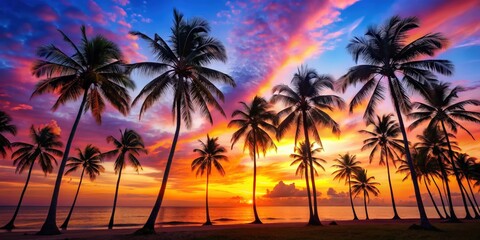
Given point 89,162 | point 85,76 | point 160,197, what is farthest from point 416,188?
point 89,162

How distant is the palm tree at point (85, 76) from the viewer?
→ 59.3 ft

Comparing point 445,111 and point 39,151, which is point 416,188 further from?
point 39,151

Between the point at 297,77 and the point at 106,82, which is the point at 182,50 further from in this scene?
the point at 297,77

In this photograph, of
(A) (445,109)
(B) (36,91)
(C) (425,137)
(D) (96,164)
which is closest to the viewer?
(B) (36,91)

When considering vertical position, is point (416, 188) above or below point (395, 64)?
below

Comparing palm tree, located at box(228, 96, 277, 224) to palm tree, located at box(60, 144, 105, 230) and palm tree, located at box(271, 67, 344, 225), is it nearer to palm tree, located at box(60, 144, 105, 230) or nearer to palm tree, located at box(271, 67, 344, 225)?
palm tree, located at box(271, 67, 344, 225)

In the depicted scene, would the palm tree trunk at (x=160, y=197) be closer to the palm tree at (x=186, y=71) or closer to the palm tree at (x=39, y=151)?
the palm tree at (x=186, y=71)

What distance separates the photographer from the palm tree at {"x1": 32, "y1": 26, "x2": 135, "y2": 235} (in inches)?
712

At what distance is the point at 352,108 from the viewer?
20719mm

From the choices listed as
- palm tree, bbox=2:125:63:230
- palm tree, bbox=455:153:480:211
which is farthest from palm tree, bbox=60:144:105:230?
palm tree, bbox=455:153:480:211

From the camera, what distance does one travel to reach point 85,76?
1914cm

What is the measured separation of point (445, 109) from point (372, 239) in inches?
850

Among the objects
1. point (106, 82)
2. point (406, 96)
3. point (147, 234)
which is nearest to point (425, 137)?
point (406, 96)

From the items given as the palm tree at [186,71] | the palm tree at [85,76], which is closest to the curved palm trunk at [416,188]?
the palm tree at [186,71]
